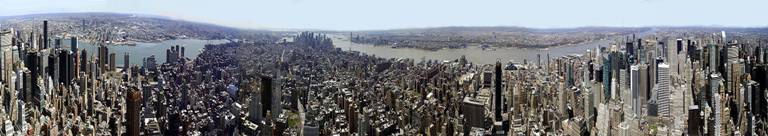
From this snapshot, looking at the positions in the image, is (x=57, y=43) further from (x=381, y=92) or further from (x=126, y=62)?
(x=381, y=92)

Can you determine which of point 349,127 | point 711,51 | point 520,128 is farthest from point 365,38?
point 711,51

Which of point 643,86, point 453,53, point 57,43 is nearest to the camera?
point 643,86

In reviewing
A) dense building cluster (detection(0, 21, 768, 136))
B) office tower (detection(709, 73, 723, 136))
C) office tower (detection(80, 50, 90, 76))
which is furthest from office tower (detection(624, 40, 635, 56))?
office tower (detection(80, 50, 90, 76))

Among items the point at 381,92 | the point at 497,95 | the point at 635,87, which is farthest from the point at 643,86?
the point at 381,92

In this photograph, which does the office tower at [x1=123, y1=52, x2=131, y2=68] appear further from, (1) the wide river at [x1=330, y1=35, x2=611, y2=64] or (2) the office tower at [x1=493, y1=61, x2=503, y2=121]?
(2) the office tower at [x1=493, y1=61, x2=503, y2=121]

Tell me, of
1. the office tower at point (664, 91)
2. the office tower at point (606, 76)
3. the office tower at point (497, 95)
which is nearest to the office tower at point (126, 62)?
the office tower at point (497, 95)

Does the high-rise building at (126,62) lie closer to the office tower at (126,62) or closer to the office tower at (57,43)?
the office tower at (126,62)
